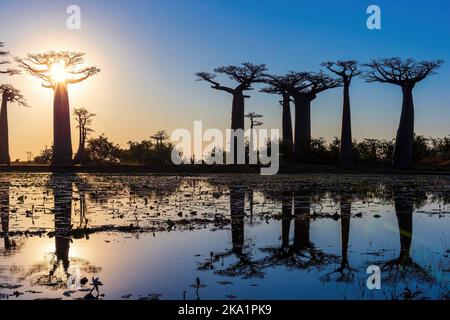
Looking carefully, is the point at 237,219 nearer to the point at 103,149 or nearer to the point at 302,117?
the point at 302,117

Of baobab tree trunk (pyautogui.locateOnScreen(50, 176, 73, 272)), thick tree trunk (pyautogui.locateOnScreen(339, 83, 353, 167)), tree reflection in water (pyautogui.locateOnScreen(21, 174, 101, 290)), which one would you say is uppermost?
thick tree trunk (pyautogui.locateOnScreen(339, 83, 353, 167))

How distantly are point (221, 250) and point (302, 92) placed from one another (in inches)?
1671

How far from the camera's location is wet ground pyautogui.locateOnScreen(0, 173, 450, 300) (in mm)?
6211

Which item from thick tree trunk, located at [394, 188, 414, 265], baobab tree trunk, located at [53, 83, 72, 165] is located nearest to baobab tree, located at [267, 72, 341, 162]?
baobab tree trunk, located at [53, 83, 72, 165]

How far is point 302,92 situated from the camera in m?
49.9

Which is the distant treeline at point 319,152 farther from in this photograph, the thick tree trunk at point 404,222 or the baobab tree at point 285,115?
the thick tree trunk at point 404,222

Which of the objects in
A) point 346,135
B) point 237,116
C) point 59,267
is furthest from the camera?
point 237,116

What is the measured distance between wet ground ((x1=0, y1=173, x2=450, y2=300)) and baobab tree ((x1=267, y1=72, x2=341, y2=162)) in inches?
1287

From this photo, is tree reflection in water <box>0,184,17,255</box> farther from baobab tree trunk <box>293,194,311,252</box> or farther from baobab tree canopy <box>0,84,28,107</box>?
baobab tree canopy <box>0,84,28,107</box>

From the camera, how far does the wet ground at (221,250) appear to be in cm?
621

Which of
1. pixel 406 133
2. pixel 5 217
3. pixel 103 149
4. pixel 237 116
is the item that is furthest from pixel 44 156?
pixel 5 217
